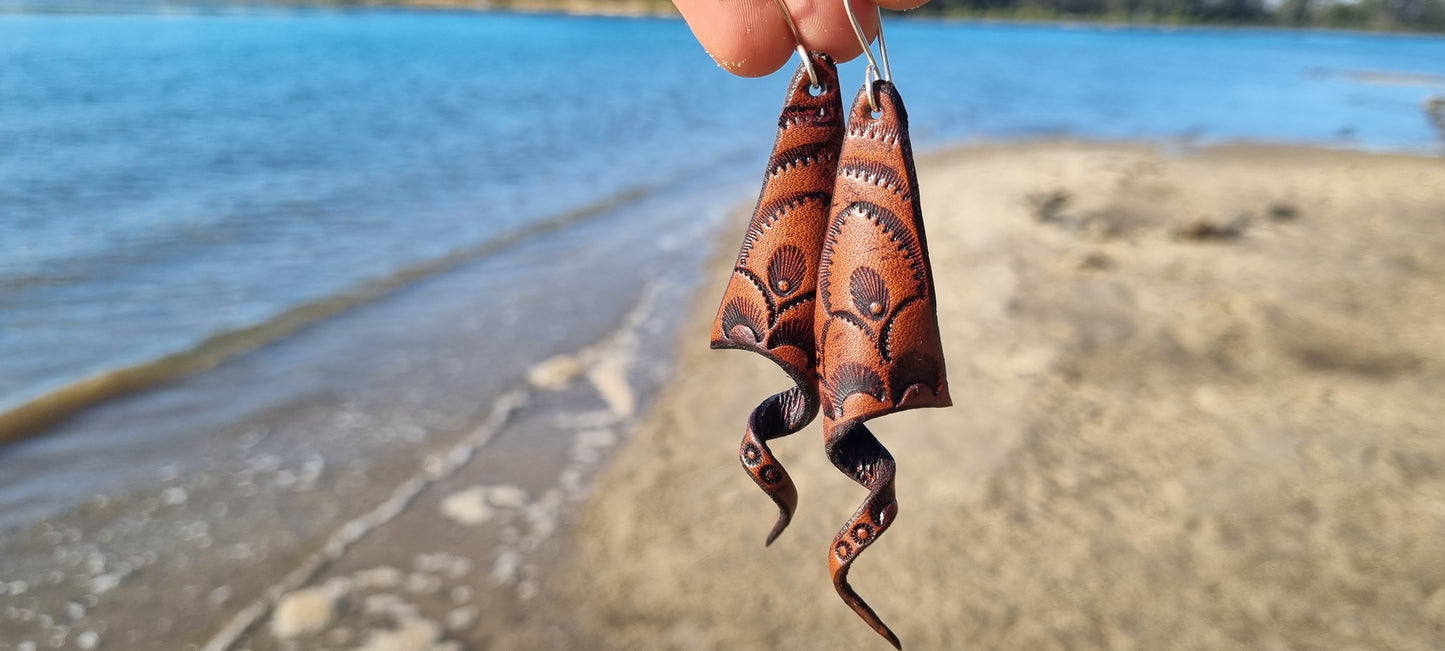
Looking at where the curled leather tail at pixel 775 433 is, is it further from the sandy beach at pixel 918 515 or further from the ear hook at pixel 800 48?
the sandy beach at pixel 918 515

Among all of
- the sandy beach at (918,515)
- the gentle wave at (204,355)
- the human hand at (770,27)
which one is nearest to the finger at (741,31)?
the human hand at (770,27)

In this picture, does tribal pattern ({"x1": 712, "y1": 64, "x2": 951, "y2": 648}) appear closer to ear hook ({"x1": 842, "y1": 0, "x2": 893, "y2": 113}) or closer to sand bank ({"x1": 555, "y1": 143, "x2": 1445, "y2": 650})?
Answer: ear hook ({"x1": 842, "y1": 0, "x2": 893, "y2": 113})

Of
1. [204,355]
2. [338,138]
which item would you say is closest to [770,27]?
[204,355]

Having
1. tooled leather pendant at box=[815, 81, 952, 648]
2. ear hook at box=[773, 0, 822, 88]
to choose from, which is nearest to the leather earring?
tooled leather pendant at box=[815, 81, 952, 648]

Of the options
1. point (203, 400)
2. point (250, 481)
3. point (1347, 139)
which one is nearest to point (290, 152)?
point (203, 400)

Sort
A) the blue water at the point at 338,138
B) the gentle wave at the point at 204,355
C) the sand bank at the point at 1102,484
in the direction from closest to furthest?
the sand bank at the point at 1102,484, the gentle wave at the point at 204,355, the blue water at the point at 338,138

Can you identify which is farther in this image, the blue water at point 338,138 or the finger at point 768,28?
the blue water at point 338,138
